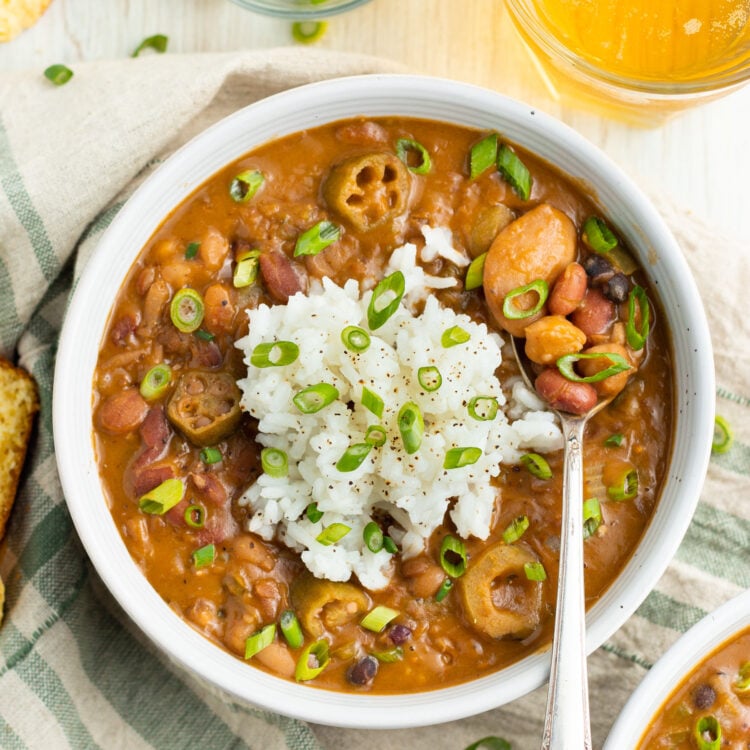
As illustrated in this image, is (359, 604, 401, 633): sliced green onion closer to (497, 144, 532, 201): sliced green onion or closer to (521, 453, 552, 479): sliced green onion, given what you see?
(521, 453, 552, 479): sliced green onion

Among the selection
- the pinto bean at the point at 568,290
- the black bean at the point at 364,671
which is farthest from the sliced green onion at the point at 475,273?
the black bean at the point at 364,671

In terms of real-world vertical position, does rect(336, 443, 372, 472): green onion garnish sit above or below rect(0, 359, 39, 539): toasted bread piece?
above

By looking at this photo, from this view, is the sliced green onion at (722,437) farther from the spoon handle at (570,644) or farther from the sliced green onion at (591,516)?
the spoon handle at (570,644)

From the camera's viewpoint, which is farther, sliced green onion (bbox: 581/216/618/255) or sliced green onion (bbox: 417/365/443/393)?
sliced green onion (bbox: 581/216/618/255)

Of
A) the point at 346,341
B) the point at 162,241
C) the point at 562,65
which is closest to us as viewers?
the point at 346,341

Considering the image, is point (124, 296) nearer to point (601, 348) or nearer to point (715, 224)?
point (601, 348)

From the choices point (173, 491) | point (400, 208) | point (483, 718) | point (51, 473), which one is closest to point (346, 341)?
point (400, 208)

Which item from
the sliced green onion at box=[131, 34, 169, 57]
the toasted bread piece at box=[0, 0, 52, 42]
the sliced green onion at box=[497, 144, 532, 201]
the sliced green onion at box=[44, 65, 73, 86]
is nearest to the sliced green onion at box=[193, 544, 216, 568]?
the sliced green onion at box=[497, 144, 532, 201]
